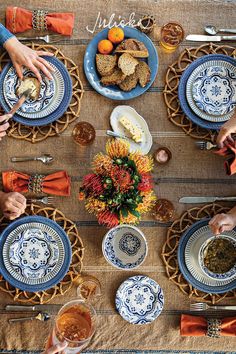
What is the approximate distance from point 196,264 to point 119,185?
0.53 m

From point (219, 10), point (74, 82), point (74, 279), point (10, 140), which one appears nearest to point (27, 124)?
point (10, 140)

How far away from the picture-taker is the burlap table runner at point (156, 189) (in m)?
2.11

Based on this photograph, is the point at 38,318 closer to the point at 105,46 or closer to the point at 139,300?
the point at 139,300

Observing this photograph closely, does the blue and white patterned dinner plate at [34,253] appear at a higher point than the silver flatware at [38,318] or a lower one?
higher

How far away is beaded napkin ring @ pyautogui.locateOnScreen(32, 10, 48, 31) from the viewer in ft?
6.93

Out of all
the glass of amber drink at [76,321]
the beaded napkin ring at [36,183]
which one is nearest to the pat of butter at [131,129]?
the beaded napkin ring at [36,183]

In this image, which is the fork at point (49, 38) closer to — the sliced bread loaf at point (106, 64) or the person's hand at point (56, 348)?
the sliced bread loaf at point (106, 64)

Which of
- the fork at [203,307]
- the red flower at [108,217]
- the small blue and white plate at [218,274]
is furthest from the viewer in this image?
the fork at [203,307]

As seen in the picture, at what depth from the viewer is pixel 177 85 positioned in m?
2.13

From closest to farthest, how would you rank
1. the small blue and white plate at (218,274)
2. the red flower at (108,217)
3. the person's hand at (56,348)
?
the person's hand at (56,348)
the red flower at (108,217)
the small blue and white plate at (218,274)

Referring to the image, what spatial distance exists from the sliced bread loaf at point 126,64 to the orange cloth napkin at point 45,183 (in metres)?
0.47

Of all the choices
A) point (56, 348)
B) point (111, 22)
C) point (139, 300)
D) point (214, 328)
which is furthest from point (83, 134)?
point (214, 328)

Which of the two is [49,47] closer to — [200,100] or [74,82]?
[74,82]

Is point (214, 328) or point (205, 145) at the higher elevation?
point (205, 145)
